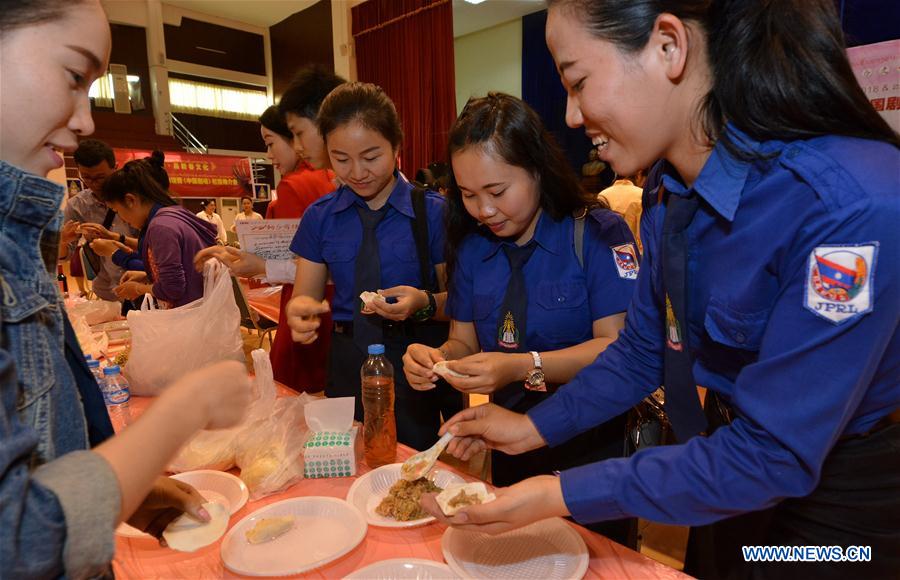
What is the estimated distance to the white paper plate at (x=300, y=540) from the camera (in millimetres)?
979

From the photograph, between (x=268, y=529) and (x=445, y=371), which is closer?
(x=268, y=529)

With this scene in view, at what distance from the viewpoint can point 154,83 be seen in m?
10.2

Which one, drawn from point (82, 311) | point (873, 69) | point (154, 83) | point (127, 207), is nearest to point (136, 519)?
point (127, 207)

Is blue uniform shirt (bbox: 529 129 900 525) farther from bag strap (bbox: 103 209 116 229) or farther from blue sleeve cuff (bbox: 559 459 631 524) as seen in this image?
bag strap (bbox: 103 209 116 229)

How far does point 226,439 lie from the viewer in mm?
1444

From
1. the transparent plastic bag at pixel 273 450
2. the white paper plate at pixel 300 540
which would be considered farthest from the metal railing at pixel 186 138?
the white paper plate at pixel 300 540

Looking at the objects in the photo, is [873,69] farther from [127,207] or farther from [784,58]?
[127,207]

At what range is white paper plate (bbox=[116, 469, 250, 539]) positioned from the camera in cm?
123

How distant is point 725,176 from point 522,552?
0.79m

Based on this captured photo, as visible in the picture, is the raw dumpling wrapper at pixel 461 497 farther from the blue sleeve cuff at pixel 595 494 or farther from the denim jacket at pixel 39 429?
the denim jacket at pixel 39 429

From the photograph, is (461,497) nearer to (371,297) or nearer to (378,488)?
(378,488)

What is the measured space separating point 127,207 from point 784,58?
10.7 ft

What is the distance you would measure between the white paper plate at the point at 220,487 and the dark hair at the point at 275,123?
5.66 feet

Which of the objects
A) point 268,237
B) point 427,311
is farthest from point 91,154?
point 427,311
